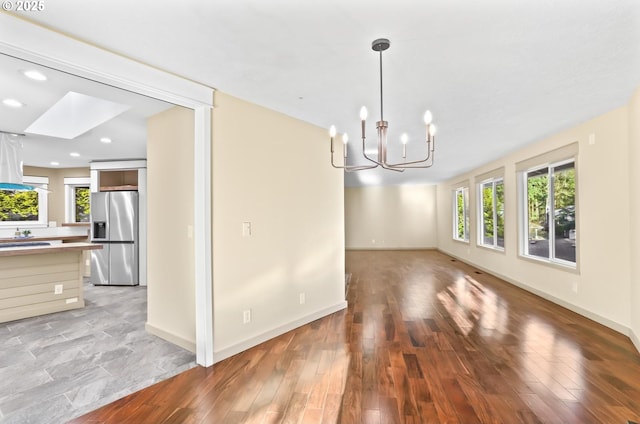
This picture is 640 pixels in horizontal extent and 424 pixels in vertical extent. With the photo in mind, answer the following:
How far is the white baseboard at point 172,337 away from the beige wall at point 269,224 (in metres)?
0.42

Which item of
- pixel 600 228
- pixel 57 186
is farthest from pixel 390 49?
pixel 57 186

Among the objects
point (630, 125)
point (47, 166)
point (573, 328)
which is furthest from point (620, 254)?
point (47, 166)

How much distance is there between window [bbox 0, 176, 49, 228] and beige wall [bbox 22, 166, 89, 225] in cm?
10

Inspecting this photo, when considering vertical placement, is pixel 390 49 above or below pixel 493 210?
above

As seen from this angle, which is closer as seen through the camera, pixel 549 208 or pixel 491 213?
pixel 549 208

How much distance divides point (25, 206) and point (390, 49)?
8.16 metres

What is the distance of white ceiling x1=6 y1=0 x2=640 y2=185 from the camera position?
169cm

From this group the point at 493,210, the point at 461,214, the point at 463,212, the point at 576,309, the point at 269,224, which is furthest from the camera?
the point at 461,214

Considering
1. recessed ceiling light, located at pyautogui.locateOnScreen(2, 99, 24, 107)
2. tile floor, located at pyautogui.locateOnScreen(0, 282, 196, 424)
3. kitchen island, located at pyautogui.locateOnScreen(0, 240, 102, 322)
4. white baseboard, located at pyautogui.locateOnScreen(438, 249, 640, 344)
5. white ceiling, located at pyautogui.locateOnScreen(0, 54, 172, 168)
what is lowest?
tile floor, located at pyautogui.locateOnScreen(0, 282, 196, 424)

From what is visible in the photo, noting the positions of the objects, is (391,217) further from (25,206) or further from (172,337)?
(25,206)

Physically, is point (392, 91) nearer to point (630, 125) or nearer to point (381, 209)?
point (630, 125)

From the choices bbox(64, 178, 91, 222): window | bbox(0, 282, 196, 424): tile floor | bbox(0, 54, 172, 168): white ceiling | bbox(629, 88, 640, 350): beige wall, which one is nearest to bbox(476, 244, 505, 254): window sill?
bbox(629, 88, 640, 350): beige wall

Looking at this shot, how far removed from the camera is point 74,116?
3971mm

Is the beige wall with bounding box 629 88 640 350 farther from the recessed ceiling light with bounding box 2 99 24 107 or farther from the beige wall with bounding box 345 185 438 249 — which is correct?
the beige wall with bounding box 345 185 438 249
